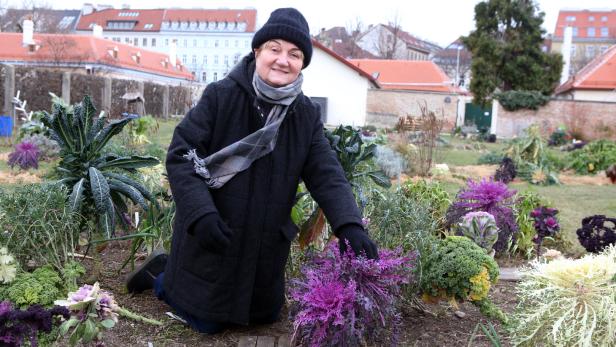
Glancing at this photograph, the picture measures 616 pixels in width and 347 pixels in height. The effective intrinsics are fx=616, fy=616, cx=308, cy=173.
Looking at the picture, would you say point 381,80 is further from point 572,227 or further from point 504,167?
point 572,227

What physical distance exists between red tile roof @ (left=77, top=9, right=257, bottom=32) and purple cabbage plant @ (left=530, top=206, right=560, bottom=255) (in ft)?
296

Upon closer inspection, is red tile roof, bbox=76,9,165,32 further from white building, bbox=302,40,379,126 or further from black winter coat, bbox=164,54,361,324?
black winter coat, bbox=164,54,361,324

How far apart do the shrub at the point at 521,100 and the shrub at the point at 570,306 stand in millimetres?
28618

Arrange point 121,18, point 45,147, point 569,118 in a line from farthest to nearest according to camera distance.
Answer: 1. point 121,18
2. point 569,118
3. point 45,147

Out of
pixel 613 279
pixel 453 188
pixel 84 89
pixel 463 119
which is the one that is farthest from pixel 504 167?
pixel 463 119

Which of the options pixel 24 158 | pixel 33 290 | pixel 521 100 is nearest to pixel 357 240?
pixel 33 290

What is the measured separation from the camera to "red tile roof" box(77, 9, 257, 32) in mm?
93438

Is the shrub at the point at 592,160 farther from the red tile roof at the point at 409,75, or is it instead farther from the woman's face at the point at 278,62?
the red tile roof at the point at 409,75

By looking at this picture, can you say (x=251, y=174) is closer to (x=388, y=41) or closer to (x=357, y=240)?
(x=357, y=240)

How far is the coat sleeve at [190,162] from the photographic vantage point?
107 inches

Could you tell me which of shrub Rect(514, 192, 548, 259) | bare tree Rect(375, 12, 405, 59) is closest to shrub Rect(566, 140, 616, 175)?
shrub Rect(514, 192, 548, 259)

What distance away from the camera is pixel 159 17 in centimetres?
9600

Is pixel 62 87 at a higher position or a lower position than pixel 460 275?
higher

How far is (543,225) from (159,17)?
9738 cm
